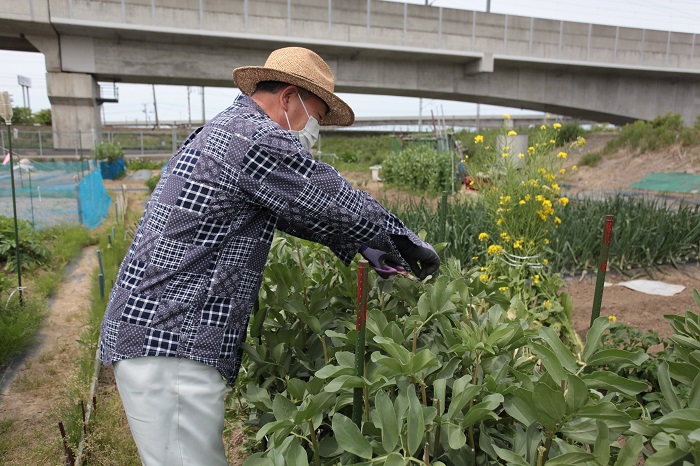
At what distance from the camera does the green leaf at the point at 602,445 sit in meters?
0.95

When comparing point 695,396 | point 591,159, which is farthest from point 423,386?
point 591,159

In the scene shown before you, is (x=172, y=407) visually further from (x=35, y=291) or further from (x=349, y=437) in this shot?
(x=35, y=291)

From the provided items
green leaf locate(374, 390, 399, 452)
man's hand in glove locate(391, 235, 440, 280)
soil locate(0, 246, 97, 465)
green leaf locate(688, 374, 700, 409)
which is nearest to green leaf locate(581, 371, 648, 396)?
green leaf locate(688, 374, 700, 409)

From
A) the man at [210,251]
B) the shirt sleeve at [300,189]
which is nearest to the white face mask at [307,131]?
the man at [210,251]

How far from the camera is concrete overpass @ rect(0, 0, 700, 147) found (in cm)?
1752

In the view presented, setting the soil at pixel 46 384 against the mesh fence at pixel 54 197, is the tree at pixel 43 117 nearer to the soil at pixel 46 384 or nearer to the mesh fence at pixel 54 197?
the mesh fence at pixel 54 197

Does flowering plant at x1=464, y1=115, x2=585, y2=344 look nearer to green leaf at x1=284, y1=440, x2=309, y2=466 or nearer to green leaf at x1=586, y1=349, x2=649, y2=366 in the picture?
green leaf at x1=586, y1=349, x2=649, y2=366

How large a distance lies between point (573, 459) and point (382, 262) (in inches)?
33.1

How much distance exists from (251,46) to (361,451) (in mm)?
19705

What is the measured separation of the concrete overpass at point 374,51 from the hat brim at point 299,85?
1738 cm

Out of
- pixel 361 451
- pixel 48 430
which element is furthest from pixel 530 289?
pixel 48 430

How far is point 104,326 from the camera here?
1598mm

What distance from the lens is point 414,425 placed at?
1.07 metres

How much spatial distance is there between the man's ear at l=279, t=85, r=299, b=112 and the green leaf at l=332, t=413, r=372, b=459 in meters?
1.00
